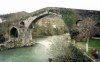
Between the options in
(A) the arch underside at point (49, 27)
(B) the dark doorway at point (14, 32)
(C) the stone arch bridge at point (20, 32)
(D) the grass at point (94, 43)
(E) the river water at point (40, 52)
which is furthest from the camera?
(A) the arch underside at point (49, 27)

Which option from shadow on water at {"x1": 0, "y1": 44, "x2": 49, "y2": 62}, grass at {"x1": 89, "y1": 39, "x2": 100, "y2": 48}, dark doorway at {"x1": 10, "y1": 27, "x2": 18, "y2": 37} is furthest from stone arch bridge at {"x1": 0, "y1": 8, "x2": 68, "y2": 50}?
grass at {"x1": 89, "y1": 39, "x2": 100, "y2": 48}

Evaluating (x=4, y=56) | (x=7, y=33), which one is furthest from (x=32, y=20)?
(x=4, y=56)

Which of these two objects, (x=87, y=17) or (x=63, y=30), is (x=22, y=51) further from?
(x=63, y=30)

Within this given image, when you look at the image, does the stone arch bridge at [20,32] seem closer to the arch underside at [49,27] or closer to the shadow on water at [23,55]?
the shadow on water at [23,55]

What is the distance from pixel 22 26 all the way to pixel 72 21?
8035 mm

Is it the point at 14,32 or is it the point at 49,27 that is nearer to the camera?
the point at 14,32

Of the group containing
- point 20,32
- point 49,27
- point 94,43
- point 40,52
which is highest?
point 94,43

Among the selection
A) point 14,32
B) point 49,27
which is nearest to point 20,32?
point 14,32

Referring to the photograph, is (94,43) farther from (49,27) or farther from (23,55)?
(49,27)

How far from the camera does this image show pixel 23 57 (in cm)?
2303

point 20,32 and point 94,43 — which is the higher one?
point 94,43

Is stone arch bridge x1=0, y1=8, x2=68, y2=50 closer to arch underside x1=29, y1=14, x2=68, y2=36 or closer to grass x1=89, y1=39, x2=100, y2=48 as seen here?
arch underside x1=29, y1=14, x2=68, y2=36

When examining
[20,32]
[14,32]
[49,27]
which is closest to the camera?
[20,32]

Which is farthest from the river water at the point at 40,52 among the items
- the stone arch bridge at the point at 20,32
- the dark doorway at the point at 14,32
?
the dark doorway at the point at 14,32
